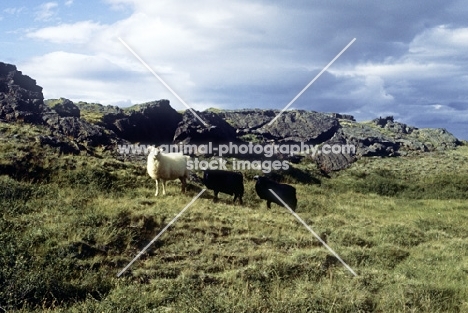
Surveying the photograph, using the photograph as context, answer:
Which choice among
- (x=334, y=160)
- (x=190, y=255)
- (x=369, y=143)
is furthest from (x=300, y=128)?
(x=190, y=255)

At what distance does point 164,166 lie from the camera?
19.5 meters

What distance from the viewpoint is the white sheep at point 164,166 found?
19312 mm

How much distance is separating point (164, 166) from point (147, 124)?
31.4m

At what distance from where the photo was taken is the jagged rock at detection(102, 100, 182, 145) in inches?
1869

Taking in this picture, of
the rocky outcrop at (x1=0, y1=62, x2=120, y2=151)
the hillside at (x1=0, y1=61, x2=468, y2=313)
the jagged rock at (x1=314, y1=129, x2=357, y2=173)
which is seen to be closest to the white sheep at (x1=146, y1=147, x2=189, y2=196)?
the hillside at (x1=0, y1=61, x2=468, y2=313)

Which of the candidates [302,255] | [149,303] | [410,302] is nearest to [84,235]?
[149,303]

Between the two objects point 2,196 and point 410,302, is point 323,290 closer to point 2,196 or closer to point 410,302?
point 410,302

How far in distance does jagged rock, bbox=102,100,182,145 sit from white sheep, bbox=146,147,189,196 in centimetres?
2773

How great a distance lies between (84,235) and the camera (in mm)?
11086

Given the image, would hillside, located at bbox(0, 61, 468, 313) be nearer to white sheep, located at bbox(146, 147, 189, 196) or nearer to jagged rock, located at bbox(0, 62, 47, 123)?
white sheep, located at bbox(146, 147, 189, 196)

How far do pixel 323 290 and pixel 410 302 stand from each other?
1.92 meters

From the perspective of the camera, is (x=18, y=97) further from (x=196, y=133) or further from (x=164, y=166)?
(x=164, y=166)

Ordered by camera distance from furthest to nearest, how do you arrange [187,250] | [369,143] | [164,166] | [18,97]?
[369,143] < [18,97] < [164,166] < [187,250]

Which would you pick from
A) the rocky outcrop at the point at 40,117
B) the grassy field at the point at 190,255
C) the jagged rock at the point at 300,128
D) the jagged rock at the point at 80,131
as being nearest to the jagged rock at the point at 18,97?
the rocky outcrop at the point at 40,117
